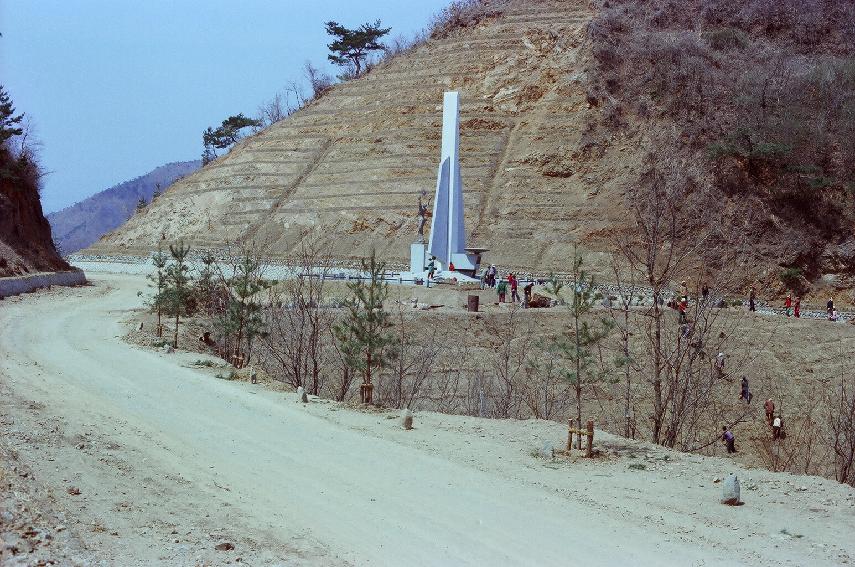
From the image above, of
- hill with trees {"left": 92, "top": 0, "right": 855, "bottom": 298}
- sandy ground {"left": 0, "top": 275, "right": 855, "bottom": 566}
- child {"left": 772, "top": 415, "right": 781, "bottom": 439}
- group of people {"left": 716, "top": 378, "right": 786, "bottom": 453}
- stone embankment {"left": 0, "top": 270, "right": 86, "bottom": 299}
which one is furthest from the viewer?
hill with trees {"left": 92, "top": 0, "right": 855, "bottom": 298}

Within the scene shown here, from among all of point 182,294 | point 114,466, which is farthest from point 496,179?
point 114,466

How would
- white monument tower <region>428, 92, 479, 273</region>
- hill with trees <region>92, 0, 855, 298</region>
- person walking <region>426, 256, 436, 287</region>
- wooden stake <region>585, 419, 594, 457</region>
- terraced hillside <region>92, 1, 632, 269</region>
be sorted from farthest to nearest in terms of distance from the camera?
terraced hillside <region>92, 1, 632, 269</region> → hill with trees <region>92, 0, 855, 298</region> → white monument tower <region>428, 92, 479, 273</region> → person walking <region>426, 256, 436, 287</region> → wooden stake <region>585, 419, 594, 457</region>

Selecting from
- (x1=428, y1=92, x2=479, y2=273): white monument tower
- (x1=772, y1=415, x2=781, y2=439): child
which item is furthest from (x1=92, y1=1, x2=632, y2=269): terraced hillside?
(x1=772, y1=415, x2=781, y2=439): child

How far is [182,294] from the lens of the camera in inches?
932

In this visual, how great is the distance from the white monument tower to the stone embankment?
14.1 meters

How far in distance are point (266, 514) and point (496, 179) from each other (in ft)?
152

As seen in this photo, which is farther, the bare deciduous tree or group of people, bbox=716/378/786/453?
group of people, bbox=716/378/786/453

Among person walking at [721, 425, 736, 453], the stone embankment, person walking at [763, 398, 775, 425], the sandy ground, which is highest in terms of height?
the stone embankment

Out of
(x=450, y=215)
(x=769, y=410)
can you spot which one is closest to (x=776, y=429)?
(x=769, y=410)

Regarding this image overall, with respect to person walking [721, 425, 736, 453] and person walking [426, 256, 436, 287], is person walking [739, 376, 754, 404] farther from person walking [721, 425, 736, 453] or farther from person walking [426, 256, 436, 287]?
person walking [426, 256, 436, 287]

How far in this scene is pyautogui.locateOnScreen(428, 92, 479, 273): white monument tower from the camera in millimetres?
36625

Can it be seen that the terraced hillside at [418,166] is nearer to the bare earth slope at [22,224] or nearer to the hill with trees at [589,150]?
A: the hill with trees at [589,150]

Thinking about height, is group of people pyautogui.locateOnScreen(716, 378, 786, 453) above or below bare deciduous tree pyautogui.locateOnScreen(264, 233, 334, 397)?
below

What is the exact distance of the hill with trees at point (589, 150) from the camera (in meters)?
47.6
